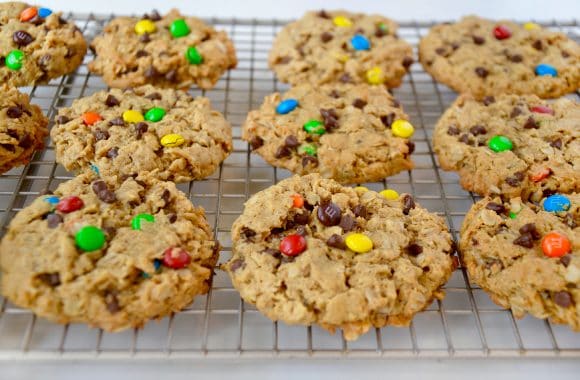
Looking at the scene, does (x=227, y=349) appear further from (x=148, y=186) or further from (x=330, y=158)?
(x=330, y=158)

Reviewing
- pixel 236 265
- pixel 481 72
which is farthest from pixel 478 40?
pixel 236 265

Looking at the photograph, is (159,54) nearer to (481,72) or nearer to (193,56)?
(193,56)

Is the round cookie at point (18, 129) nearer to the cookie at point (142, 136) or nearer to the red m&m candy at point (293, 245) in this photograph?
the cookie at point (142, 136)

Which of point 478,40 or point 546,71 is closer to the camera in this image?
point 546,71

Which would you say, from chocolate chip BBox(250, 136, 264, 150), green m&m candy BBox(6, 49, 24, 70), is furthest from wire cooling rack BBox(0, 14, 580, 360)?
green m&m candy BBox(6, 49, 24, 70)

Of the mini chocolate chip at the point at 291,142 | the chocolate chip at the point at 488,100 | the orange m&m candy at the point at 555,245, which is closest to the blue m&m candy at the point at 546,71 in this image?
the chocolate chip at the point at 488,100

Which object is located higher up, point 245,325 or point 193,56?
point 193,56
